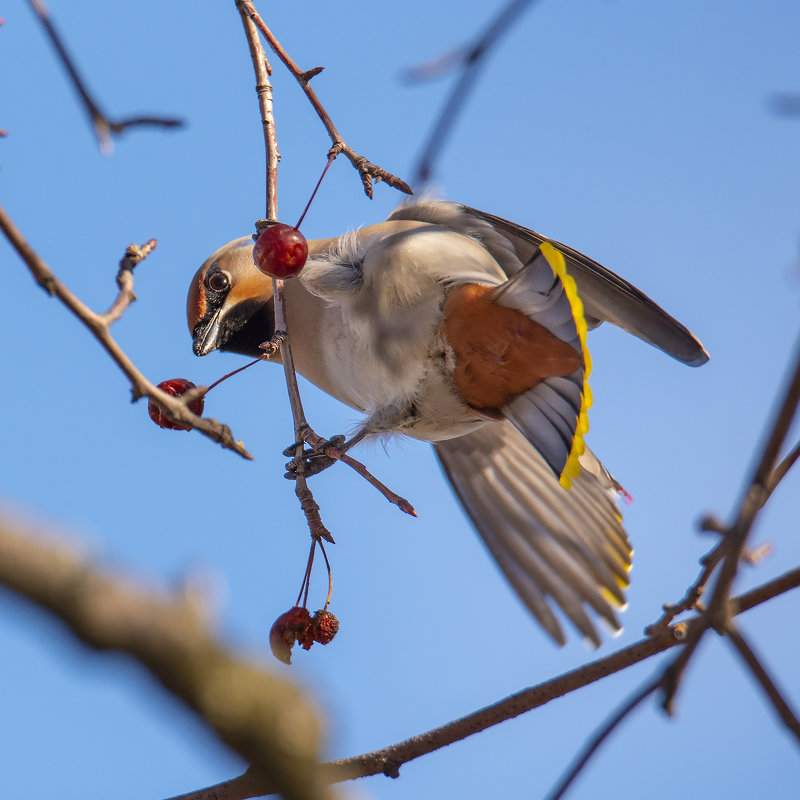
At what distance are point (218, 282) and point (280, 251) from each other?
1150 mm

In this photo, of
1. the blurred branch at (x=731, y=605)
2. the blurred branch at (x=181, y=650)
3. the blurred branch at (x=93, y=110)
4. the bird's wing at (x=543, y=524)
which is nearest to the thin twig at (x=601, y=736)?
the blurred branch at (x=731, y=605)

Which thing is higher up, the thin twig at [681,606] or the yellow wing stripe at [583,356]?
the yellow wing stripe at [583,356]

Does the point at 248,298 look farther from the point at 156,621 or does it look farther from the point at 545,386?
the point at 156,621

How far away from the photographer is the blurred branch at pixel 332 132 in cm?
304

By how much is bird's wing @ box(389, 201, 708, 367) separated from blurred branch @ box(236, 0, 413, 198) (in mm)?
1072

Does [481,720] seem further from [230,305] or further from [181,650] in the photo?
[230,305]

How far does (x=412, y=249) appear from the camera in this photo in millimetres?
3920

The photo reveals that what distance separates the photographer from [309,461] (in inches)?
133

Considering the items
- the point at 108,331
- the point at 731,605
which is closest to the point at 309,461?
the point at 108,331

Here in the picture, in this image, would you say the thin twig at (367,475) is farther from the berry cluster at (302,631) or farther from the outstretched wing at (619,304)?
the outstretched wing at (619,304)

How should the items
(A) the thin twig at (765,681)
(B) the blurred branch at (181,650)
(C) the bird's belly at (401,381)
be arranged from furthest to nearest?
(C) the bird's belly at (401,381)
(A) the thin twig at (765,681)
(B) the blurred branch at (181,650)

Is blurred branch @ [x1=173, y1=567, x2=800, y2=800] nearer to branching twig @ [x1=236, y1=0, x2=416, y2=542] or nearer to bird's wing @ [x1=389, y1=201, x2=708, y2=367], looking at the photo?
branching twig @ [x1=236, y1=0, x2=416, y2=542]

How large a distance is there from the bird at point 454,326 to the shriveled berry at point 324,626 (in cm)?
87

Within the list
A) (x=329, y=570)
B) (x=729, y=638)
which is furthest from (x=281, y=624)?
(x=729, y=638)
